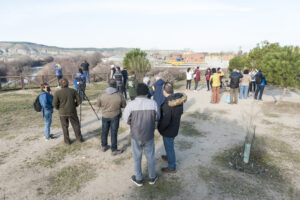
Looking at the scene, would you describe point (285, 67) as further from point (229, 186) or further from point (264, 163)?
point (229, 186)

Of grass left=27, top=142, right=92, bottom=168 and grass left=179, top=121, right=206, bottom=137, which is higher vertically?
grass left=179, top=121, right=206, bottom=137

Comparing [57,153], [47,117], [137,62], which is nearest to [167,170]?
[57,153]

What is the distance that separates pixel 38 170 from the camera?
12.8ft

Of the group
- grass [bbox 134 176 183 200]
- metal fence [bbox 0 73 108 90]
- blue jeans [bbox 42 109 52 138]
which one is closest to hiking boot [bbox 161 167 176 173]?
grass [bbox 134 176 183 200]

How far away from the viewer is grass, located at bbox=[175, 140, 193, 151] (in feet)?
15.8

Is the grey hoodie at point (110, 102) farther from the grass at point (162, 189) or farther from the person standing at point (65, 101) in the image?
the grass at point (162, 189)

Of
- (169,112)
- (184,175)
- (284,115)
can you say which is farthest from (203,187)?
(284,115)

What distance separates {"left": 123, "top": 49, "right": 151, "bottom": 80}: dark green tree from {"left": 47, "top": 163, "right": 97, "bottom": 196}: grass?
40.6 feet

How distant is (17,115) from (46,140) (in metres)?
3.37

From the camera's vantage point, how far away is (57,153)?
4570 millimetres

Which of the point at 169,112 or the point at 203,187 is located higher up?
the point at 169,112

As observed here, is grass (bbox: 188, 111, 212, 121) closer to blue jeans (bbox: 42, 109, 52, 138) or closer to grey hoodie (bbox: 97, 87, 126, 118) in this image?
grey hoodie (bbox: 97, 87, 126, 118)

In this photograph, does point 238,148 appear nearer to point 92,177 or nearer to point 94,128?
point 92,177

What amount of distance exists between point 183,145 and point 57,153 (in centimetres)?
318
